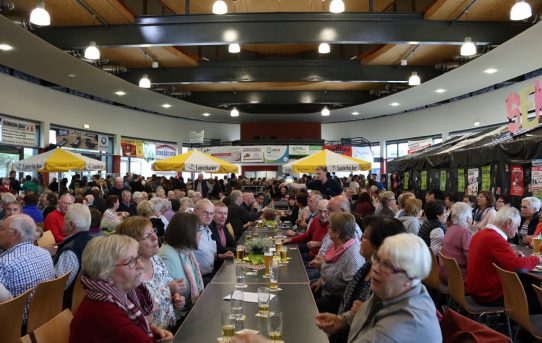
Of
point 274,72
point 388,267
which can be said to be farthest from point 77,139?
point 388,267

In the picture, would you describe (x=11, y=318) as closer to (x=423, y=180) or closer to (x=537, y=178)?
(x=537, y=178)

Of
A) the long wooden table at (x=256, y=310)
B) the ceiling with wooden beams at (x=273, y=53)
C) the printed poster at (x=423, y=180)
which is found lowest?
the long wooden table at (x=256, y=310)

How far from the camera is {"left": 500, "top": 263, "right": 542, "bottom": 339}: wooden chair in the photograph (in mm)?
3570

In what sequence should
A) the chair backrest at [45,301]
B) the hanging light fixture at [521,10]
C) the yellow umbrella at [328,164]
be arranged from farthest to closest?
the yellow umbrella at [328,164]
the hanging light fixture at [521,10]
the chair backrest at [45,301]

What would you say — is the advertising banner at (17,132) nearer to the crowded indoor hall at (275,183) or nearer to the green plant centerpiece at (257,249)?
the crowded indoor hall at (275,183)

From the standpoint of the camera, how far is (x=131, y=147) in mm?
18422

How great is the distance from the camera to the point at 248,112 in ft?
66.6

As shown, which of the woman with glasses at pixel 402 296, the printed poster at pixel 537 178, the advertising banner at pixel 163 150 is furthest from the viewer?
the advertising banner at pixel 163 150

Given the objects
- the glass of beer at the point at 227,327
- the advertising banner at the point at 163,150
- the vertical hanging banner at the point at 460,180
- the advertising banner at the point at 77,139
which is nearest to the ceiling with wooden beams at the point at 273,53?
the vertical hanging banner at the point at 460,180

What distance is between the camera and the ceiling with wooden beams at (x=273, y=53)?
28.0 ft

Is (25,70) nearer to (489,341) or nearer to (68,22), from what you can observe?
(68,22)

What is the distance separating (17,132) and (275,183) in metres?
8.28

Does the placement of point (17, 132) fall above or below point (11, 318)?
above

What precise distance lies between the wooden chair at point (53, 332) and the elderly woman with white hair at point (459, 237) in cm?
396
